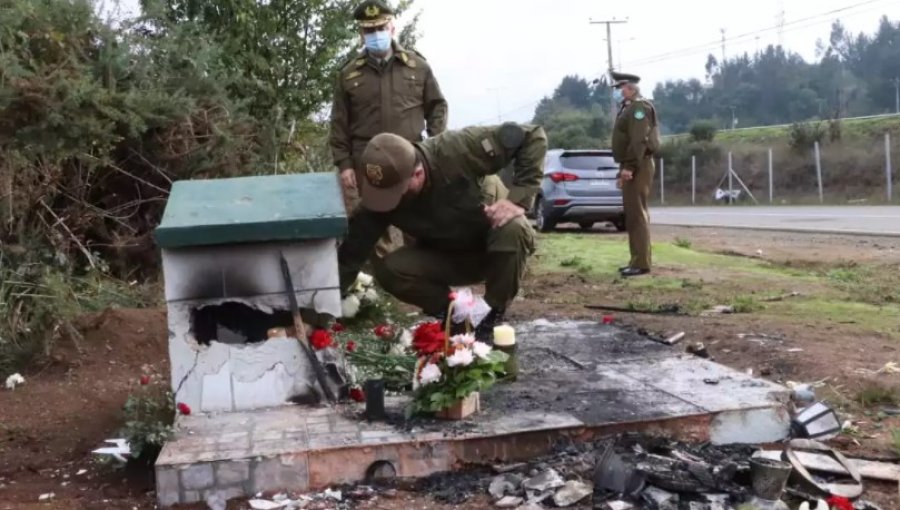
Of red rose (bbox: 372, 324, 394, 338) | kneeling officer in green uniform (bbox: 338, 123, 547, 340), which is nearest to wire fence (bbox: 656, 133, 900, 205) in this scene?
kneeling officer in green uniform (bbox: 338, 123, 547, 340)

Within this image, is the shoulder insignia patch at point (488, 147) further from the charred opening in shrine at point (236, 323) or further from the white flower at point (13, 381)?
the white flower at point (13, 381)

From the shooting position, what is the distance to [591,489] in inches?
119

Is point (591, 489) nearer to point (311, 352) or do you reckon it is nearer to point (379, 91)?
point (311, 352)

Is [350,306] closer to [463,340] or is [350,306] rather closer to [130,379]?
[130,379]

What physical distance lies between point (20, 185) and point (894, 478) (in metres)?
5.56

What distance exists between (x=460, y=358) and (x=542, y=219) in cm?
1201

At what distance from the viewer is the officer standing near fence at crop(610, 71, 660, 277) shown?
812cm

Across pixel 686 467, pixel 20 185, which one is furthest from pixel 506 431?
pixel 20 185

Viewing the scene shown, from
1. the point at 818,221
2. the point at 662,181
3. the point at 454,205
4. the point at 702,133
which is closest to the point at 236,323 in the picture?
the point at 454,205

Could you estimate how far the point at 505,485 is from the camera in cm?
309

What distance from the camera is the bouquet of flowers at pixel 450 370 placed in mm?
3447

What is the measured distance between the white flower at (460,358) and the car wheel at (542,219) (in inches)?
461

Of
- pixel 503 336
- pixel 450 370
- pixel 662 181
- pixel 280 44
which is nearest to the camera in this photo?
pixel 450 370

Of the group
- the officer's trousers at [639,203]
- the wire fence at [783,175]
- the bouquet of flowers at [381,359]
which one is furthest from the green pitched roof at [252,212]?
the wire fence at [783,175]
